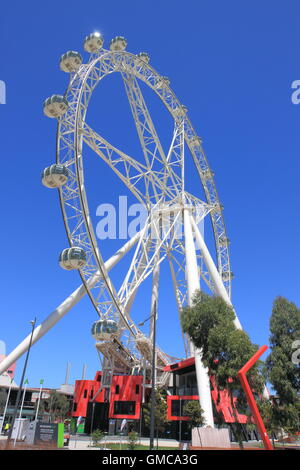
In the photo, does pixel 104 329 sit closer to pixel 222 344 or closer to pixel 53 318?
pixel 53 318

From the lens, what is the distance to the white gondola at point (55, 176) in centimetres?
3056

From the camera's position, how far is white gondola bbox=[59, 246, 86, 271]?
30.5m

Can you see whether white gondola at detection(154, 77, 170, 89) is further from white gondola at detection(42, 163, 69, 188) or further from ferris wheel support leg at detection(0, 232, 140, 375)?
ferris wheel support leg at detection(0, 232, 140, 375)

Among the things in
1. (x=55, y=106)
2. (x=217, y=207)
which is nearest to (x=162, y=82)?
(x=217, y=207)

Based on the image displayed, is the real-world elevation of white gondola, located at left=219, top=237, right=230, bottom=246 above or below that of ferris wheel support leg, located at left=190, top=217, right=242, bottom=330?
above

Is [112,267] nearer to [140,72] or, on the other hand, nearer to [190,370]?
[190,370]

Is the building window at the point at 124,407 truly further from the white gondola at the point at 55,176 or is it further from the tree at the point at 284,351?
the white gondola at the point at 55,176

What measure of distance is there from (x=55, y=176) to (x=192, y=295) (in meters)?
16.5

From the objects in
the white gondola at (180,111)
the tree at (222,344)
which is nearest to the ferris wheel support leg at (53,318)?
the tree at (222,344)

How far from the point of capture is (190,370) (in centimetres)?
4881

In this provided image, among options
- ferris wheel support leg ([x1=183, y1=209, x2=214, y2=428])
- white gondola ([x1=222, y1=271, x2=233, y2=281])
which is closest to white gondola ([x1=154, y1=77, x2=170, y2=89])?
ferris wheel support leg ([x1=183, y1=209, x2=214, y2=428])

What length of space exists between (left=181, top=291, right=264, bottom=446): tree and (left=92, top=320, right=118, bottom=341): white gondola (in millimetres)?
10191

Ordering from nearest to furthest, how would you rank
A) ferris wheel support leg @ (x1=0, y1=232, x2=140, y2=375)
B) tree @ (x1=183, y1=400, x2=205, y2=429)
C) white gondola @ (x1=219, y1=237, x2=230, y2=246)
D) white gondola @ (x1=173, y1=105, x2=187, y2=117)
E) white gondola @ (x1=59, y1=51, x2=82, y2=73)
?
1. ferris wheel support leg @ (x1=0, y1=232, x2=140, y2=375)
2. tree @ (x1=183, y1=400, x2=205, y2=429)
3. white gondola @ (x1=59, y1=51, x2=82, y2=73)
4. white gondola @ (x1=173, y1=105, x2=187, y2=117)
5. white gondola @ (x1=219, y1=237, x2=230, y2=246)

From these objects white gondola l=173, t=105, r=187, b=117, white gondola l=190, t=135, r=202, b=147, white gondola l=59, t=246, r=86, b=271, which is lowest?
white gondola l=59, t=246, r=86, b=271
